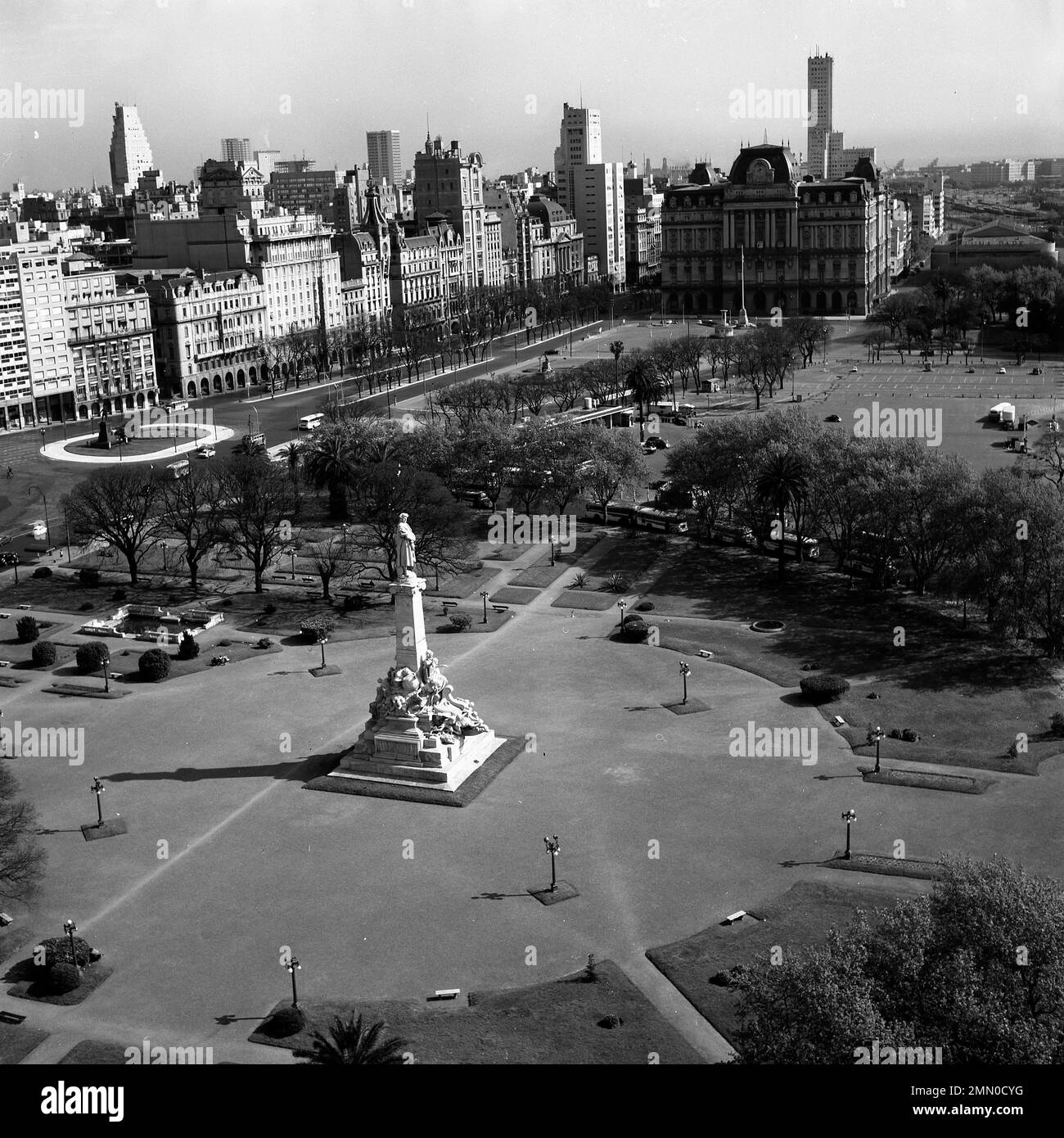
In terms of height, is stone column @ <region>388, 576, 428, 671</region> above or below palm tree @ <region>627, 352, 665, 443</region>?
below

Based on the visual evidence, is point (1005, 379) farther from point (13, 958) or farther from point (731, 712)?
point (13, 958)

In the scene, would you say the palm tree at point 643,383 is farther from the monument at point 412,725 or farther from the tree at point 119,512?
the monument at point 412,725

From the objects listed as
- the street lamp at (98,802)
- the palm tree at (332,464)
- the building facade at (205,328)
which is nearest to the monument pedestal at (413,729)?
the street lamp at (98,802)

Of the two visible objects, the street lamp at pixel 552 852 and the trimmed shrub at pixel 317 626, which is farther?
the trimmed shrub at pixel 317 626

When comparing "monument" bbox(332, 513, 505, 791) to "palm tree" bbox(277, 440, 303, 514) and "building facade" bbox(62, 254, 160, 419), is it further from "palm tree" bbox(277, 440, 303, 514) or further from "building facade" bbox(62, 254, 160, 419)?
"building facade" bbox(62, 254, 160, 419)

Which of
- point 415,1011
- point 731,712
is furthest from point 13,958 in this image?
point 731,712

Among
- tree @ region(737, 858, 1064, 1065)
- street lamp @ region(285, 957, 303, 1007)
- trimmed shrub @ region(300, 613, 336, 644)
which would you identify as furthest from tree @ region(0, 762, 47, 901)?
tree @ region(737, 858, 1064, 1065)
